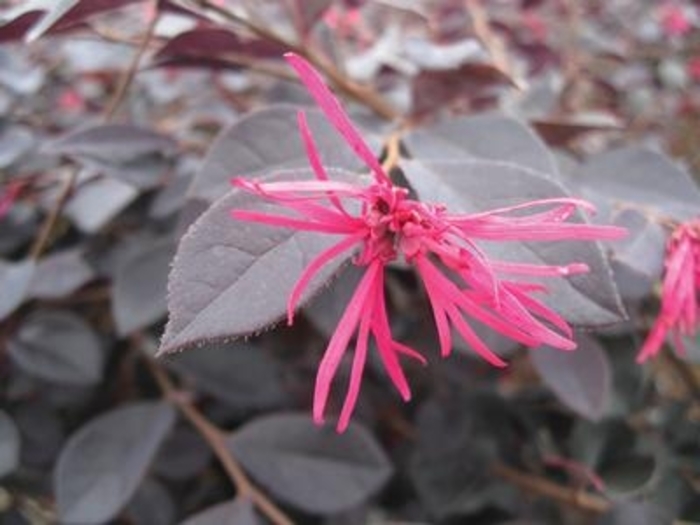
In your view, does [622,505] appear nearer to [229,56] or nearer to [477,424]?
[477,424]

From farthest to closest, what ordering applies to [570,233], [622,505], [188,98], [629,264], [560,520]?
[188,98], [560,520], [622,505], [629,264], [570,233]

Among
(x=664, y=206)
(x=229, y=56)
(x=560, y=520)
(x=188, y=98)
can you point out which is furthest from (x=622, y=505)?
(x=188, y=98)

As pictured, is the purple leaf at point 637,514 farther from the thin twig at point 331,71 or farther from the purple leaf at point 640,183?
the thin twig at point 331,71

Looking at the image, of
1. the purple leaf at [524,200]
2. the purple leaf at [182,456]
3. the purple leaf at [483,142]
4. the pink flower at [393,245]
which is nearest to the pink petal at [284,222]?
the pink flower at [393,245]

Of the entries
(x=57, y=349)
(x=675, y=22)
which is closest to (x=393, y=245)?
(x=57, y=349)

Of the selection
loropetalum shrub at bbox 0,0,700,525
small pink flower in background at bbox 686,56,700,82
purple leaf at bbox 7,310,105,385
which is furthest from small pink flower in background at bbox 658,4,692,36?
purple leaf at bbox 7,310,105,385

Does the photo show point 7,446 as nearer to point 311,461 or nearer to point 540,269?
point 311,461
